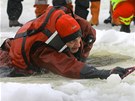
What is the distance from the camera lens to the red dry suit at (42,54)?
3.11 meters

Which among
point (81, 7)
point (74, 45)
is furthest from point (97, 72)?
point (81, 7)

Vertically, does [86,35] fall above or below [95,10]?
above

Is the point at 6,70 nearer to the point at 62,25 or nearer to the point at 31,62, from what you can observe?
the point at 31,62

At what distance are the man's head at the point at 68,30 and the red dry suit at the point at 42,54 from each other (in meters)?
0.05

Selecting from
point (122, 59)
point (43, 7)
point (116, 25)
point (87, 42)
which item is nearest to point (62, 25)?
point (87, 42)

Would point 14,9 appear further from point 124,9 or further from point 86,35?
point 124,9

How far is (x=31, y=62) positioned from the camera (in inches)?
134

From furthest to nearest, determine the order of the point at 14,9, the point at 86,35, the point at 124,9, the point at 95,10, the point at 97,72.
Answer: the point at 95,10, the point at 14,9, the point at 86,35, the point at 124,9, the point at 97,72

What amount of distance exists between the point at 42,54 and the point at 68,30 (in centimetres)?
25

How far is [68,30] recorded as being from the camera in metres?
3.20

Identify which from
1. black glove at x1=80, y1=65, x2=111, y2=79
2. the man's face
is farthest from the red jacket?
black glove at x1=80, y1=65, x2=111, y2=79

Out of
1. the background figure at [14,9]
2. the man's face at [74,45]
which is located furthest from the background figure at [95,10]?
the man's face at [74,45]

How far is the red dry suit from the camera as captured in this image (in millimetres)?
3114

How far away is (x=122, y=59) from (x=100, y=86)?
1373 mm
